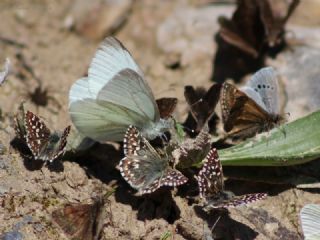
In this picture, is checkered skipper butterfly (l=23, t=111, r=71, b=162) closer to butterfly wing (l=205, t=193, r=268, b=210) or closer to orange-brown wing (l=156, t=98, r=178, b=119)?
orange-brown wing (l=156, t=98, r=178, b=119)

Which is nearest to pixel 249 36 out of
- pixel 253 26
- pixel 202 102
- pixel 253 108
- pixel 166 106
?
pixel 253 26

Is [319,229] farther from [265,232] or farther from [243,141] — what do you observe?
[243,141]

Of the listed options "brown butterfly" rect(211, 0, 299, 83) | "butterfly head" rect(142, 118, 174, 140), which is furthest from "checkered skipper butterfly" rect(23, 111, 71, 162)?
"brown butterfly" rect(211, 0, 299, 83)

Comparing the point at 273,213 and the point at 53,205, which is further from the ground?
→ the point at 53,205

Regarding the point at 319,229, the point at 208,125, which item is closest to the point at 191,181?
the point at 208,125

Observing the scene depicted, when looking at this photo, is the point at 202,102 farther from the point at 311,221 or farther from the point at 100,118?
the point at 311,221

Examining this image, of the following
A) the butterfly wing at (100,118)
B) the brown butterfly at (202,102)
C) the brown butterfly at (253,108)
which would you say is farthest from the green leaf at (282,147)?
the butterfly wing at (100,118)

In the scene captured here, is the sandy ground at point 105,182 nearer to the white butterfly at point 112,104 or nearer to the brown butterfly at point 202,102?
the white butterfly at point 112,104
